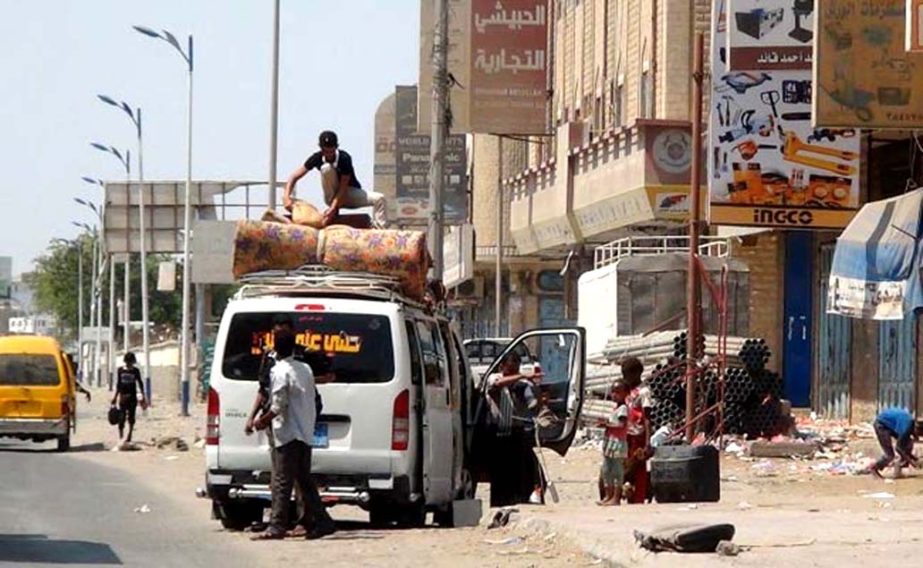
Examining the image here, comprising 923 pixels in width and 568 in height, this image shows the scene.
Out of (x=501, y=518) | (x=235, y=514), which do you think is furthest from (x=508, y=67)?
(x=501, y=518)

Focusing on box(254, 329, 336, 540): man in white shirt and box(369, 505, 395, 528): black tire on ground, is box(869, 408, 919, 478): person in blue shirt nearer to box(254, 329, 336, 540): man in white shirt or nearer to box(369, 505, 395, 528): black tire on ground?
box(369, 505, 395, 528): black tire on ground

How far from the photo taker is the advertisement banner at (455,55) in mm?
41406

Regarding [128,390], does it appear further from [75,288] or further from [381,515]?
[75,288]

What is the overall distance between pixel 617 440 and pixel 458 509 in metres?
1.51

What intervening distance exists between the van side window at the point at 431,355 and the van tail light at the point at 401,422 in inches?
23.9

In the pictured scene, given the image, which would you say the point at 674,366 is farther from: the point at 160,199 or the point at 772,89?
the point at 160,199

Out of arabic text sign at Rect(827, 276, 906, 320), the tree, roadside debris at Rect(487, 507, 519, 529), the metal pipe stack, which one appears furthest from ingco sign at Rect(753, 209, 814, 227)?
the tree

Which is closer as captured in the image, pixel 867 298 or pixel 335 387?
pixel 335 387

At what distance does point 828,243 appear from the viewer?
3653 cm

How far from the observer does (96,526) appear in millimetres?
18688

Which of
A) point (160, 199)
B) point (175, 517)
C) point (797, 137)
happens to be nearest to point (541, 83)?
point (797, 137)

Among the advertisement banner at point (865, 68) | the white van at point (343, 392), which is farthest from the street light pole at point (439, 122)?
the white van at point (343, 392)

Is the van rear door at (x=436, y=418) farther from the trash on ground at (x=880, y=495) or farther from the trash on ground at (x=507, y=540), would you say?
the trash on ground at (x=880, y=495)

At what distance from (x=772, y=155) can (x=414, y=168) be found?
29603 mm
